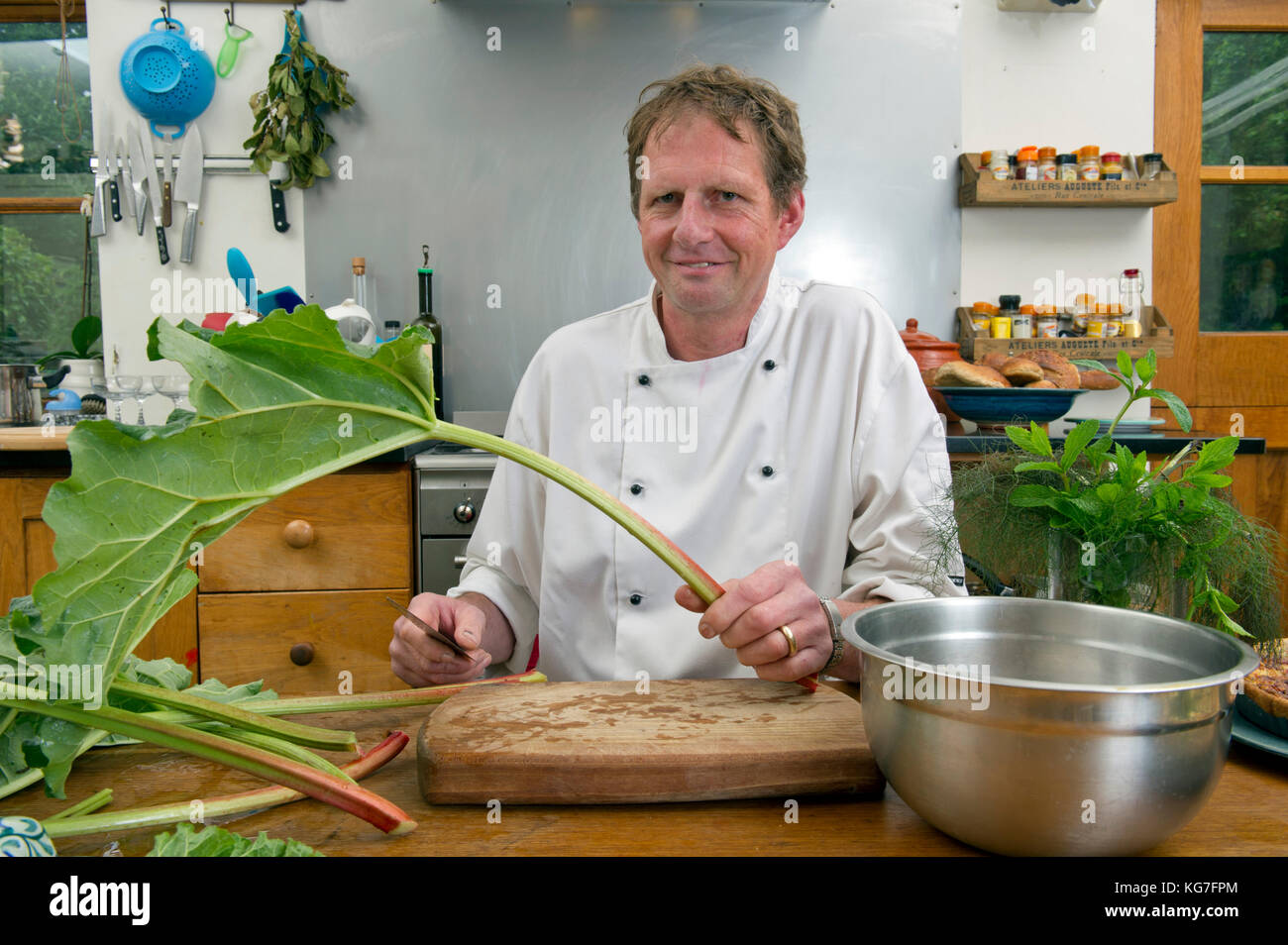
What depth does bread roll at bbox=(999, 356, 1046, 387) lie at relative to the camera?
206cm

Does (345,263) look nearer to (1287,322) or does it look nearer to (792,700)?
(792,700)

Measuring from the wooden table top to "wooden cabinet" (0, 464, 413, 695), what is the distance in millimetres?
1274

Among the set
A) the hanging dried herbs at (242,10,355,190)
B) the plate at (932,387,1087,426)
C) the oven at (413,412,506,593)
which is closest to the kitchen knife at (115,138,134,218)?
the hanging dried herbs at (242,10,355,190)

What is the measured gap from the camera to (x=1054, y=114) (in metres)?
2.58

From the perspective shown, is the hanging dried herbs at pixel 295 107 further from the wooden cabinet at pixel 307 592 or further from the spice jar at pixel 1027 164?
the spice jar at pixel 1027 164

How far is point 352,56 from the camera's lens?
251 cm

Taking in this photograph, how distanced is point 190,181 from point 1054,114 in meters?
2.45

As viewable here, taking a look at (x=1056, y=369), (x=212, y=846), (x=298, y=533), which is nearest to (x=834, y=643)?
(x=212, y=846)

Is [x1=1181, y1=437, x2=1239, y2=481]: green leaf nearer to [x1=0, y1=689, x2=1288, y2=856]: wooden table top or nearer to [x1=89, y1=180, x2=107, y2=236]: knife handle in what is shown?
[x1=0, y1=689, x2=1288, y2=856]: wooden table top

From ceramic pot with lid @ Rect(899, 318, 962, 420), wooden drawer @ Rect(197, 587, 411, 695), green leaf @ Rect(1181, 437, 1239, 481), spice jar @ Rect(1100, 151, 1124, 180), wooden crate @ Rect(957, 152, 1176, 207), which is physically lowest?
wooden drawer @ Rect(197, 587, 411, 695)

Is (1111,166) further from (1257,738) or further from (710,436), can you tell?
(1257,738)

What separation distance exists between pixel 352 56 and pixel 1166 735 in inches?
104

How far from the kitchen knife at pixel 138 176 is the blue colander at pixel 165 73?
8 cm
